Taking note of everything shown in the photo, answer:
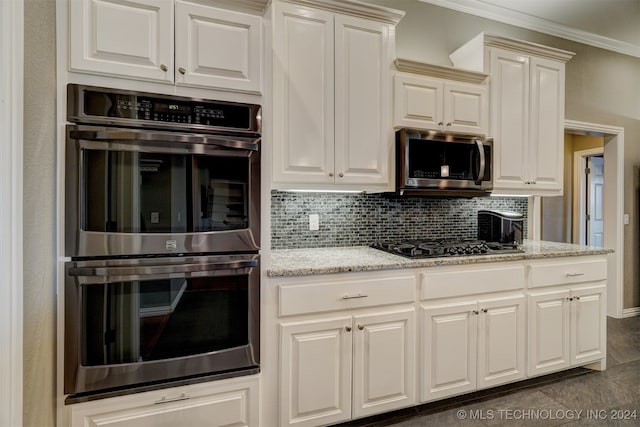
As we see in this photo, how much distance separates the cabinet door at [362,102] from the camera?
207 cm

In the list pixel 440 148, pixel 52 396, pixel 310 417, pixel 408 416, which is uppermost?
pixel 440 148

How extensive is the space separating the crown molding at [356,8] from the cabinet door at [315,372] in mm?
1791

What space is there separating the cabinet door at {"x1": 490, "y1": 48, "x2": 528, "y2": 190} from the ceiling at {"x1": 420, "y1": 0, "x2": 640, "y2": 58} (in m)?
0.68

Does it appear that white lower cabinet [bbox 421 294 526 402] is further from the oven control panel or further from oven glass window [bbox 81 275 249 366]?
the oven control panel

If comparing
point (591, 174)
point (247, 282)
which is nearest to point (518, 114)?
point (247, 282)

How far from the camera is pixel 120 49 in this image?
4.76 feet

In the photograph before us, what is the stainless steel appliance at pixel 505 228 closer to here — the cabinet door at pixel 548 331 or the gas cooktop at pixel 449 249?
the gas cooktop at pixel 449 249

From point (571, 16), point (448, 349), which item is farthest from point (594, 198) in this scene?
point (448, 349)

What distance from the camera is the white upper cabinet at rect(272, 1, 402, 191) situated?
1.95 meters

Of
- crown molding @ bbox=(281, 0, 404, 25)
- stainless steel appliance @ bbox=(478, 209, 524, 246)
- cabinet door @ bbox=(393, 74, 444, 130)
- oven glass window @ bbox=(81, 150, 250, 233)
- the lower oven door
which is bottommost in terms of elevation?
the lower oven door

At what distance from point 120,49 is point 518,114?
Answer: 2.60 metres

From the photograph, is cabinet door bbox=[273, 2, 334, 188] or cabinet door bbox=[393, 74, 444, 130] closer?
cabinet door bbox=[273, 2, 334, 188]

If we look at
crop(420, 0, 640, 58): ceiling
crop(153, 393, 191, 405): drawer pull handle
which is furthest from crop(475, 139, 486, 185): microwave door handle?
crop(153, 393, 191, 405): drawer pull handle
